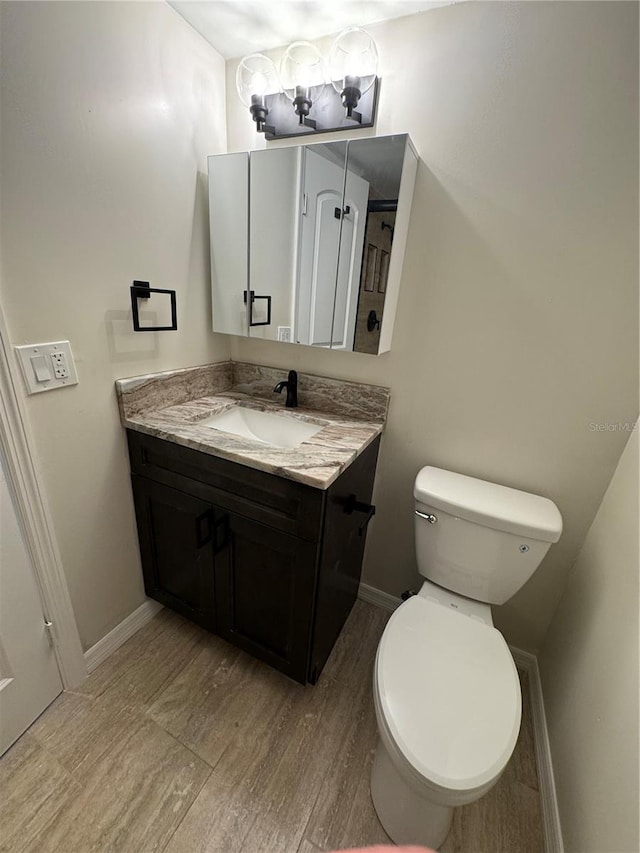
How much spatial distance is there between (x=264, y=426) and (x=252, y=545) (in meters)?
0.49

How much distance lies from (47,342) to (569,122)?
1518 mm

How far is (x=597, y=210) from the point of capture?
907 millimetres

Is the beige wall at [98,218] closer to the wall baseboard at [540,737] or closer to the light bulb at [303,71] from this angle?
the light bulb at [303,71]

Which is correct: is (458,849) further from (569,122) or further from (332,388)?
(569,122)

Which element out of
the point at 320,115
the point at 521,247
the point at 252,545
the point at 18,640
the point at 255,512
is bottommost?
the point at 18,640

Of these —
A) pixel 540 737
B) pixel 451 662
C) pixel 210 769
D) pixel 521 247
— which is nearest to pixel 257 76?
pixel 521 247

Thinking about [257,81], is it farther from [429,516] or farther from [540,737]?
[540,737]

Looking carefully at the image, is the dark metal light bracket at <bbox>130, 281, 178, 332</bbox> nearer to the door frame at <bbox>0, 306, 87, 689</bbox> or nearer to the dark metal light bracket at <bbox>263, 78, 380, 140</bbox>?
the door frame at <bbox>0, 306, 87, 689</bbox>

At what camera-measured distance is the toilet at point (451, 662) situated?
0.74 m

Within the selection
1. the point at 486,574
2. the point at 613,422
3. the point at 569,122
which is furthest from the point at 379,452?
the point at 569,122

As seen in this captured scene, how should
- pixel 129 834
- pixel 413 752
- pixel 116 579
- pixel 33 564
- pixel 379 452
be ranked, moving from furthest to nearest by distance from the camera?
pixel 379 452 → pixel 116 579 → pixel 33 564 → pixel 129 834 → pixel 413 752

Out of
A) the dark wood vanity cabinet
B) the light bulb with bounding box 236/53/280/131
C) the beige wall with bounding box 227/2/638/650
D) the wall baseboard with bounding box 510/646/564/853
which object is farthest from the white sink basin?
the wall baseboard with bounding box 510/646/564/853

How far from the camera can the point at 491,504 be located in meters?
1.08

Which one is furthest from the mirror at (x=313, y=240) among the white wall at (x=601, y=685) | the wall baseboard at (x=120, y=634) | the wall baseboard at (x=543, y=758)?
the wall baseboard at (x=543, y=758)
